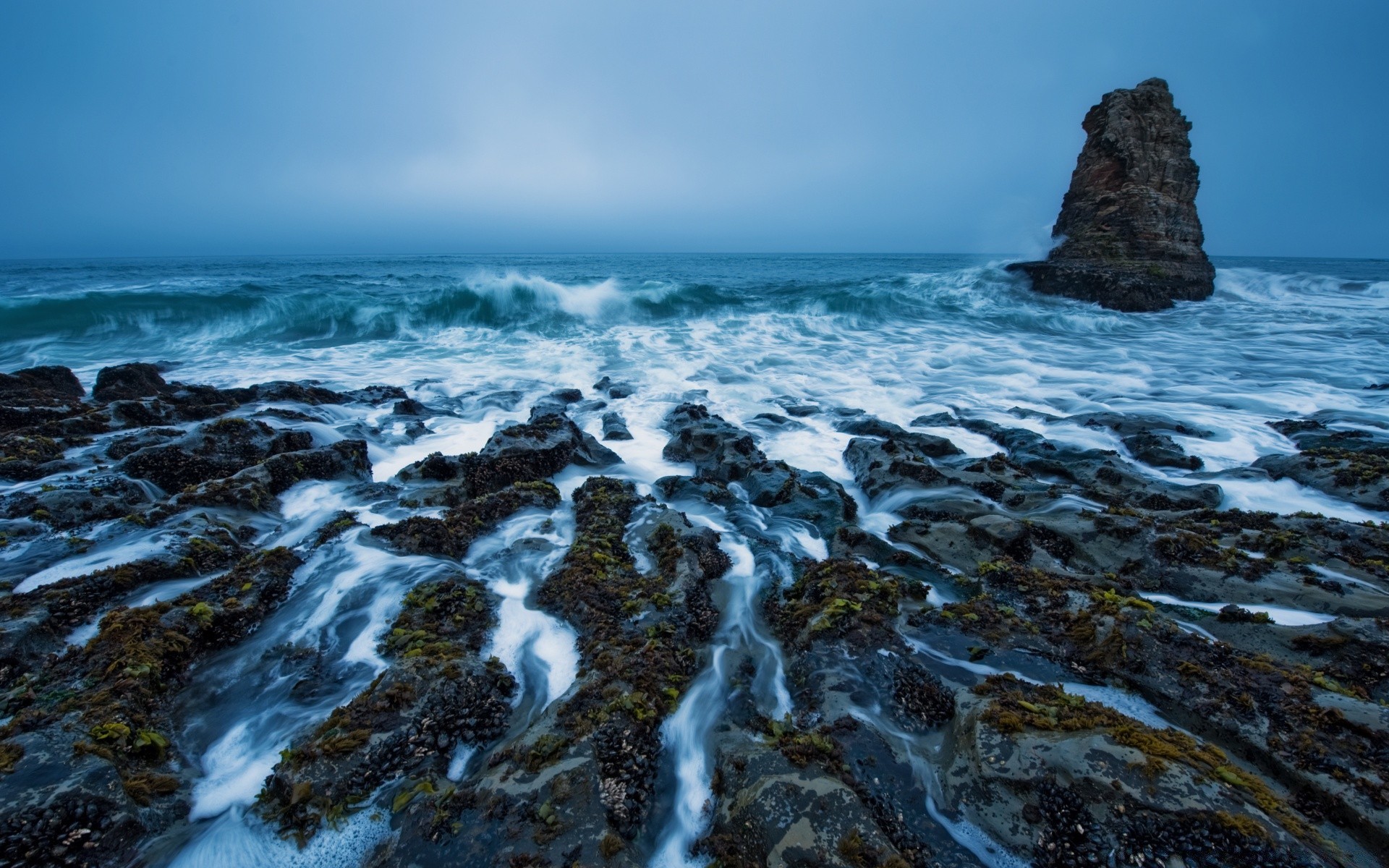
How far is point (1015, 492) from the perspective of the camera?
6777mm

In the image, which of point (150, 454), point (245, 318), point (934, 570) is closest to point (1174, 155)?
point (934, 570)

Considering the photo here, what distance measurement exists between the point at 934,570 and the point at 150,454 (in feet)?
30.3

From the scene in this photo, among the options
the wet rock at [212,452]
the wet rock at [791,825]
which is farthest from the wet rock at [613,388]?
the wet rock at [791,825]

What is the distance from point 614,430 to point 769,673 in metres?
6.63

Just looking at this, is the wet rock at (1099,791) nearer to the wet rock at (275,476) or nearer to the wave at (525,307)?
the wet rock at (275,476)

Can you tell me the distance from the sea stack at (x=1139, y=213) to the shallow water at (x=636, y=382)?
152 cm

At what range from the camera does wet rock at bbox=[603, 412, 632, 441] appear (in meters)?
10.1

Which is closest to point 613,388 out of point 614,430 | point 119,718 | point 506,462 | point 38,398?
point 614,430

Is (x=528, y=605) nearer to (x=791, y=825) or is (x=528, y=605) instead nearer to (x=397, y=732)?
(x=397, y=732)

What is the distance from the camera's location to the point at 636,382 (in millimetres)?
14945

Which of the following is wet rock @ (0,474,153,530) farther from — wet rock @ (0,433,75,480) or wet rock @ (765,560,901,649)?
wet rock @ (765,560,901,649)

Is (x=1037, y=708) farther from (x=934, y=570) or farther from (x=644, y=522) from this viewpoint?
(x=644, y=522)

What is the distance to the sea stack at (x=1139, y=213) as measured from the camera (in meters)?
25.1

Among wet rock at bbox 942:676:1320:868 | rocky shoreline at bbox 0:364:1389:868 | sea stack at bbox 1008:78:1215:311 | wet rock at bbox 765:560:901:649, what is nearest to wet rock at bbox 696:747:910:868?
rocky shoreline at bbox 0:364:1389:868
